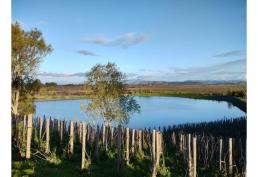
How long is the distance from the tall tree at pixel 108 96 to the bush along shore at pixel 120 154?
231 inches

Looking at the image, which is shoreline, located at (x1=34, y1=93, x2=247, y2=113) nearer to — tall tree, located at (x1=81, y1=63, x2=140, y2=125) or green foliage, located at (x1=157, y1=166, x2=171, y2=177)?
tall tree, located at (x1=81, y1=63, x2=140, y2=125)

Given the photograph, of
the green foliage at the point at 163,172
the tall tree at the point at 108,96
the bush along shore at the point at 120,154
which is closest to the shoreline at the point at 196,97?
the tall tree at the point at 108,96

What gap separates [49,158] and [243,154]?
3336 mm

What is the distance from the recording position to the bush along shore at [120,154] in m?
5.66

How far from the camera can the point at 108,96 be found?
1505 cm

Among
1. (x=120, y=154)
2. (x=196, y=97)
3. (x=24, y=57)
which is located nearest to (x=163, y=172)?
(x=120, y=154)

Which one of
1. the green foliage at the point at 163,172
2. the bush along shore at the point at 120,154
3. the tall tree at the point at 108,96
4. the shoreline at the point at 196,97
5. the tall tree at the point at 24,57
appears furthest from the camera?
the shoreline at the point at 196,97

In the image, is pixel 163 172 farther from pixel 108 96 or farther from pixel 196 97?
pixel 196 97

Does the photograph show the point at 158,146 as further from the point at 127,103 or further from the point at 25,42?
the point at 127,103

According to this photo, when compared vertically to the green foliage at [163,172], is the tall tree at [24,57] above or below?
above

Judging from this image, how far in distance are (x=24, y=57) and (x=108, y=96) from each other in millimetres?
3830

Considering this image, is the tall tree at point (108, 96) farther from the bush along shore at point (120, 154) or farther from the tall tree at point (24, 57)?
the bush along shore at point (120, 154)

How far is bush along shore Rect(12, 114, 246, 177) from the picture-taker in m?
5.66
